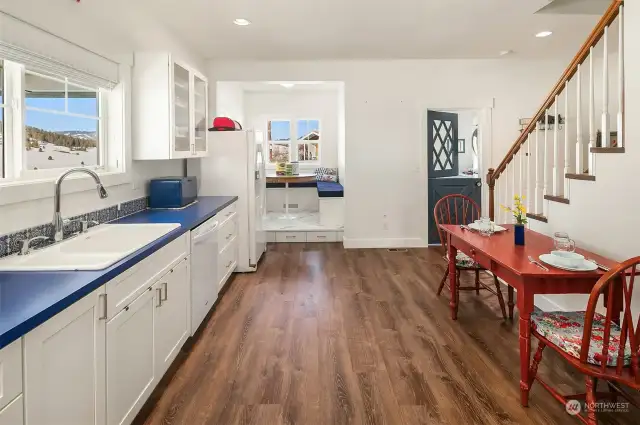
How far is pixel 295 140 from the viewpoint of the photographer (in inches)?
365

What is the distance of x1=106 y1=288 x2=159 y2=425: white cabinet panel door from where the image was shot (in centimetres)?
185

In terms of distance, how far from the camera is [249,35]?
4863mm

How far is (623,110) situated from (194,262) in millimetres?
2869

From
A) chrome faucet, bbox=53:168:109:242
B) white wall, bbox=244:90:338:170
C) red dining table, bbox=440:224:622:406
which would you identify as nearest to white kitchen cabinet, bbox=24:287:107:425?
chrome faucet, bbox=53:168:109:242

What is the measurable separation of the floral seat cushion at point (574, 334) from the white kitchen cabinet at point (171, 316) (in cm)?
194

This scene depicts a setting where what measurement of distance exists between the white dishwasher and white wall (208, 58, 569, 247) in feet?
9.52

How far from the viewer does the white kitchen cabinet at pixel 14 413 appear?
3.84ft

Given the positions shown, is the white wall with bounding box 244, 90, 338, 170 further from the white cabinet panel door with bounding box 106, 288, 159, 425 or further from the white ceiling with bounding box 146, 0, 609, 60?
the white cabinet panel door with bounding box 106, 288, 159, 425

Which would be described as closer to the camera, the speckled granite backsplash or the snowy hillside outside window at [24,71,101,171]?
the speckled granite backsplash

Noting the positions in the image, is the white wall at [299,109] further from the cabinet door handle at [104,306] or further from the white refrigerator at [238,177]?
the cabinet door handle at [104,306]

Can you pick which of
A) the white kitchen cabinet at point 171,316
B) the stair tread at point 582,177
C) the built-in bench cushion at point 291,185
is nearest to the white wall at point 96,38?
the white kitchen cabinet at point 171,316

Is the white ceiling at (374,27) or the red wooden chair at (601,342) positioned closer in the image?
the red wooden chair at (601,342)

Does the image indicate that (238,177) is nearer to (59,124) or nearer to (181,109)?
(181,109)

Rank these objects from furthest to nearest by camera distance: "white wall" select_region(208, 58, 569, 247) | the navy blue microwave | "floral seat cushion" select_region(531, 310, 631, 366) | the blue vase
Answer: "white wall" select_region(208, 58, 569, 247) → the navy blue microwave → the blue vase → "floral seat cushion" select_region(531, 310, 631, 366)
